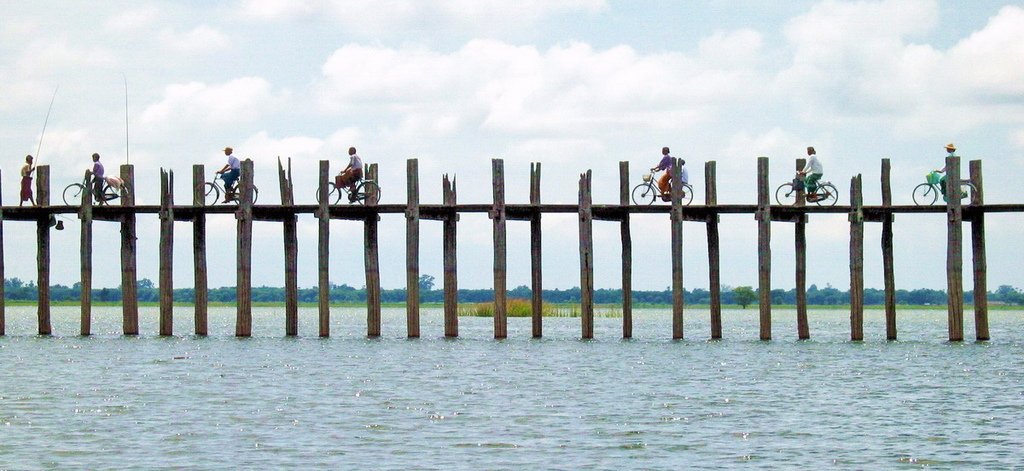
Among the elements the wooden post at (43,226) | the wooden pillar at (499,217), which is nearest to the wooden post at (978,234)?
the wooden pillar at (499,217)

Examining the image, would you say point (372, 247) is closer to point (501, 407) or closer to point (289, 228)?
point (289, 228)

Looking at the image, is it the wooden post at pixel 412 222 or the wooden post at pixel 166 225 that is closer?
the wooden post at pixel 412 222

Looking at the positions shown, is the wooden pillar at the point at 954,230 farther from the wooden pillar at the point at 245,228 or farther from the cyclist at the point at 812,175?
the wooden pillar at the point at 245,228

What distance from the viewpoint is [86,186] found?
127 ft

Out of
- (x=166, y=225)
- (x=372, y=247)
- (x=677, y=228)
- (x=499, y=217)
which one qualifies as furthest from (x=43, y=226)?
(x=677, y=228)

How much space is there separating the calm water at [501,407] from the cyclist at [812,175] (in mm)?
3832

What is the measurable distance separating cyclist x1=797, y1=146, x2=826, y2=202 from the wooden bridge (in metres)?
0.48

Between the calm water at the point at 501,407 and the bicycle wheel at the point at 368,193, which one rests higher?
the bicycle wheel at the point at 368,193

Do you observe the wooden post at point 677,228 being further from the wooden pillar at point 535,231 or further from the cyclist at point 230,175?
the cyclist at point 230,175

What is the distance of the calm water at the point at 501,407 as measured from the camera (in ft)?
71.2

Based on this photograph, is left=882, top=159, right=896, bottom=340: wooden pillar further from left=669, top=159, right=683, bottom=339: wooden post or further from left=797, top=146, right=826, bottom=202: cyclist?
left=669, top=159, right=683, bottom=339: wooden post

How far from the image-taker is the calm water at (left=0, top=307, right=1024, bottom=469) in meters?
21.7

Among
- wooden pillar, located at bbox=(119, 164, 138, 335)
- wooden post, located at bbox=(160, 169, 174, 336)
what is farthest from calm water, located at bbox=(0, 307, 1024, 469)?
wooden post, located at bbox=(160, 169, 174, 336)

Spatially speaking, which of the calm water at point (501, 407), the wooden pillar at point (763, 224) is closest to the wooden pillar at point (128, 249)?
the calm water at point (501, 407)
